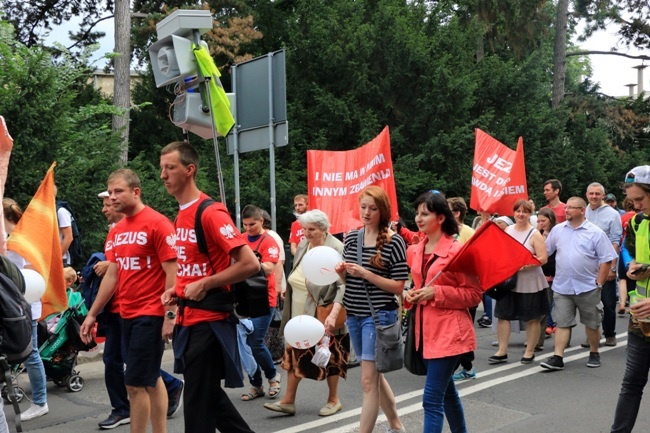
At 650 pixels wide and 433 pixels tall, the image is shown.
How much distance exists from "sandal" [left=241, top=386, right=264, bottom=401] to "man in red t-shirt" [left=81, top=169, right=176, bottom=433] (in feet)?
6.28

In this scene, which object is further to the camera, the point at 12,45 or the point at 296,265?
the point at 12,45

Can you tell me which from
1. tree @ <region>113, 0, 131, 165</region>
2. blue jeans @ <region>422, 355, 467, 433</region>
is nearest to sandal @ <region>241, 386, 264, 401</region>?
blue jeans @ <region>422, 355, 467, 433</region>

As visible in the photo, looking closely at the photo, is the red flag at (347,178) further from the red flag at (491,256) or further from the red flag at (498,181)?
the red flag at (491,256)

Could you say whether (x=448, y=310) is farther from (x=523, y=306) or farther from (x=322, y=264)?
(x=523, y=306)

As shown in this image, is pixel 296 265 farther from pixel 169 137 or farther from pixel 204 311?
pixel 169 137

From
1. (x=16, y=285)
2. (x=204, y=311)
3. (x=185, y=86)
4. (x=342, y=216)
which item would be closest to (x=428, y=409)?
(x=204, y=311)

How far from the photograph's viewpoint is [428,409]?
4883 mm

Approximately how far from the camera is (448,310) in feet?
16.5

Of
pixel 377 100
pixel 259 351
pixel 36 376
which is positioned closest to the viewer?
pixel 36 376

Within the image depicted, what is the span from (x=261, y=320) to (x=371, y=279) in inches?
88.9

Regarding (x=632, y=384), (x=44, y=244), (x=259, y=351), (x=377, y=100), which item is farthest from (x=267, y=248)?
(x=377, y=100)

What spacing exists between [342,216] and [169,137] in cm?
1071

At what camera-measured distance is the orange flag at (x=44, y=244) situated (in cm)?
643

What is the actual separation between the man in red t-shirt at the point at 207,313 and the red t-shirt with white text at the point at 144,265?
606 millimetres
